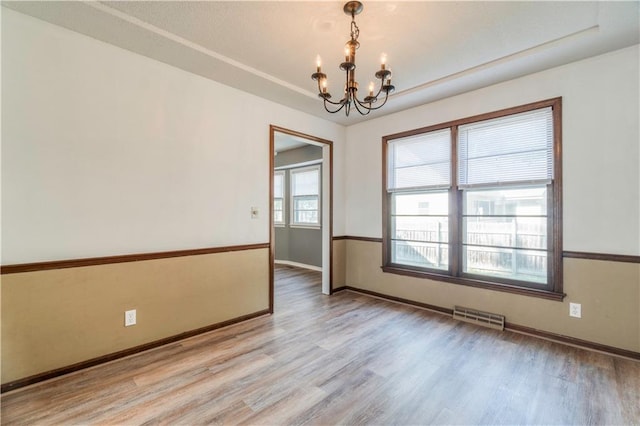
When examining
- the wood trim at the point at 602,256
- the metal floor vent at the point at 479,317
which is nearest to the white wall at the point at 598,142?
the wood trim at the point at 602,256

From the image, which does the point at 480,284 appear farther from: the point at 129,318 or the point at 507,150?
the point at 129,318

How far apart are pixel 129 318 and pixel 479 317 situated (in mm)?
3570

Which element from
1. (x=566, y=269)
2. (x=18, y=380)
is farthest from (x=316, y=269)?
(x=18, y=380)

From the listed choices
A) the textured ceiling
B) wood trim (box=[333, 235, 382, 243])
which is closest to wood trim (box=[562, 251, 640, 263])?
the textured ceiling

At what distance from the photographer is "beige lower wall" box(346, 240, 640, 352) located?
8.34 ft

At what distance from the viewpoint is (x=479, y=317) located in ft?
10.8

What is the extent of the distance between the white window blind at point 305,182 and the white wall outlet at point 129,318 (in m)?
4.34

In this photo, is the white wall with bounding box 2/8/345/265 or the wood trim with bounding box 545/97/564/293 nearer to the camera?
the white wall with bounding box 2/8/345/265

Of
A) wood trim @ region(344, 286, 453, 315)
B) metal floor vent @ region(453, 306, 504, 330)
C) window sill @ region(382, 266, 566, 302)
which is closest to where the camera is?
window sill @ region(382, 266, 566, 302)

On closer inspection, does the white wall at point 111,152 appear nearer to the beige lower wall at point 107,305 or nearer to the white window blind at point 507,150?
the beige lower wall at point 107,305

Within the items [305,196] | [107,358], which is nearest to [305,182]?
[305,196]

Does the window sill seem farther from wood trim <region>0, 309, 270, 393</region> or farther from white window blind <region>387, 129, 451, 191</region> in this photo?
wood trim <region>0, 309, 270, 393</region>

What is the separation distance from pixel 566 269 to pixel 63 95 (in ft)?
15.4

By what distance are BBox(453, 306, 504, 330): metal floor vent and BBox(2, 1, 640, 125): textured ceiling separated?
102 inches
